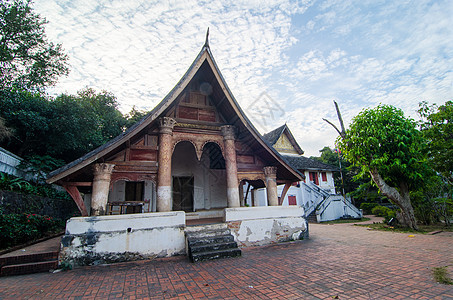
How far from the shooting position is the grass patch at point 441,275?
3.63 meters

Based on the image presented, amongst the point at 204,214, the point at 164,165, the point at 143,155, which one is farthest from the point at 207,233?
the point at 204,214

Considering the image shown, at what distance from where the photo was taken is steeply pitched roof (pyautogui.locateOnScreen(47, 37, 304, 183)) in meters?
5.84

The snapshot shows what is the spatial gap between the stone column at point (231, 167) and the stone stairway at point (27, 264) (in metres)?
4.93

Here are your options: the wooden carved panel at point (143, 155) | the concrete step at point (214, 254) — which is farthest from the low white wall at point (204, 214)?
the concrete step at point (214, 254)

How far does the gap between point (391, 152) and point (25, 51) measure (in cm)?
2341

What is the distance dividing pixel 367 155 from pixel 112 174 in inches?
455

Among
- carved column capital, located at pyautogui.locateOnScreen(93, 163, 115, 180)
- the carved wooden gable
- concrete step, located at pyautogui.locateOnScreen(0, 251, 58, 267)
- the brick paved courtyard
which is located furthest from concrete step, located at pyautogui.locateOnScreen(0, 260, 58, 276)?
the carved wooden gable

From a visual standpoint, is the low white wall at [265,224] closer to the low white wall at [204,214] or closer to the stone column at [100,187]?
the low white wall at [204,214]

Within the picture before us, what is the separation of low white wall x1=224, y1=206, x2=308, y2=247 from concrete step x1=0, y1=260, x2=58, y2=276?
447cm

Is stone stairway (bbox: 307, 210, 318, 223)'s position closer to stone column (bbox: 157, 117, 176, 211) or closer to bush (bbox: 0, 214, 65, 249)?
stone column (bbox: 157, 117, 176, 211)

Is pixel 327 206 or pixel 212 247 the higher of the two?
pixel 327 206

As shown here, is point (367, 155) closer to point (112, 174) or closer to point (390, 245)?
point (390, 245)

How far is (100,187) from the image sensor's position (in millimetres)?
6168

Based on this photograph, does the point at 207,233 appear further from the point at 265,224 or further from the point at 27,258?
the point at 27,258
